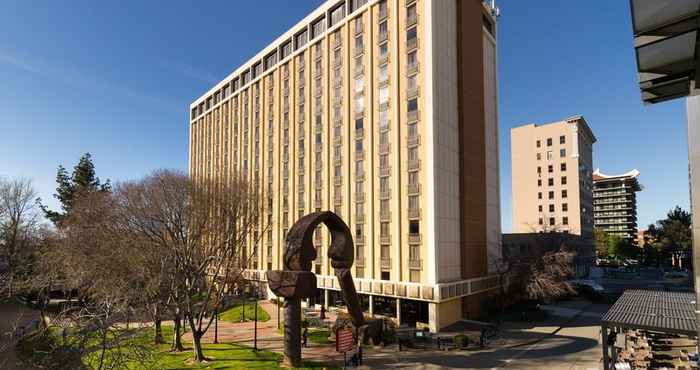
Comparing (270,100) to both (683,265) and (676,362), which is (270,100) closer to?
(676,362)

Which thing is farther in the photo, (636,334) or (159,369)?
(636,334)

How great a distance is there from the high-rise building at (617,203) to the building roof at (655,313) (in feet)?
473

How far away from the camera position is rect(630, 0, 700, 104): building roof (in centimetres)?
367

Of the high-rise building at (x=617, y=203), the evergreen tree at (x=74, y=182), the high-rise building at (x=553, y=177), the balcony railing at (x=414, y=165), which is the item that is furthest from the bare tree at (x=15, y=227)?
the high-rise building at (x=617, y=203)

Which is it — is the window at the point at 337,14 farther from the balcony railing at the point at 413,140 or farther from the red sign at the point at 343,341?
the red sign at the point at 343,341

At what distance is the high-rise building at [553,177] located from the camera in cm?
8181

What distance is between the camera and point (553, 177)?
8450 cm

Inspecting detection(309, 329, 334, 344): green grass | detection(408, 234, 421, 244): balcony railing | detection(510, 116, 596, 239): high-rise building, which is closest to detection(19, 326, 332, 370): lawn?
detection(309, 329, 334, 344): green grass

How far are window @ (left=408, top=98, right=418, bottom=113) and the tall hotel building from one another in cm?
10

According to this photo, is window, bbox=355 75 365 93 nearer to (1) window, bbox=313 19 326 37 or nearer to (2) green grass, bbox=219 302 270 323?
(1) window, bbox=313 19 326 37

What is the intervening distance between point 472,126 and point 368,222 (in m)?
15.0

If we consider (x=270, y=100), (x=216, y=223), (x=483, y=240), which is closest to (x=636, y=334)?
(x=483, y=240)

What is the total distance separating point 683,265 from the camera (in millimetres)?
104375

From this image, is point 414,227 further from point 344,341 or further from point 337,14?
point 337,14
